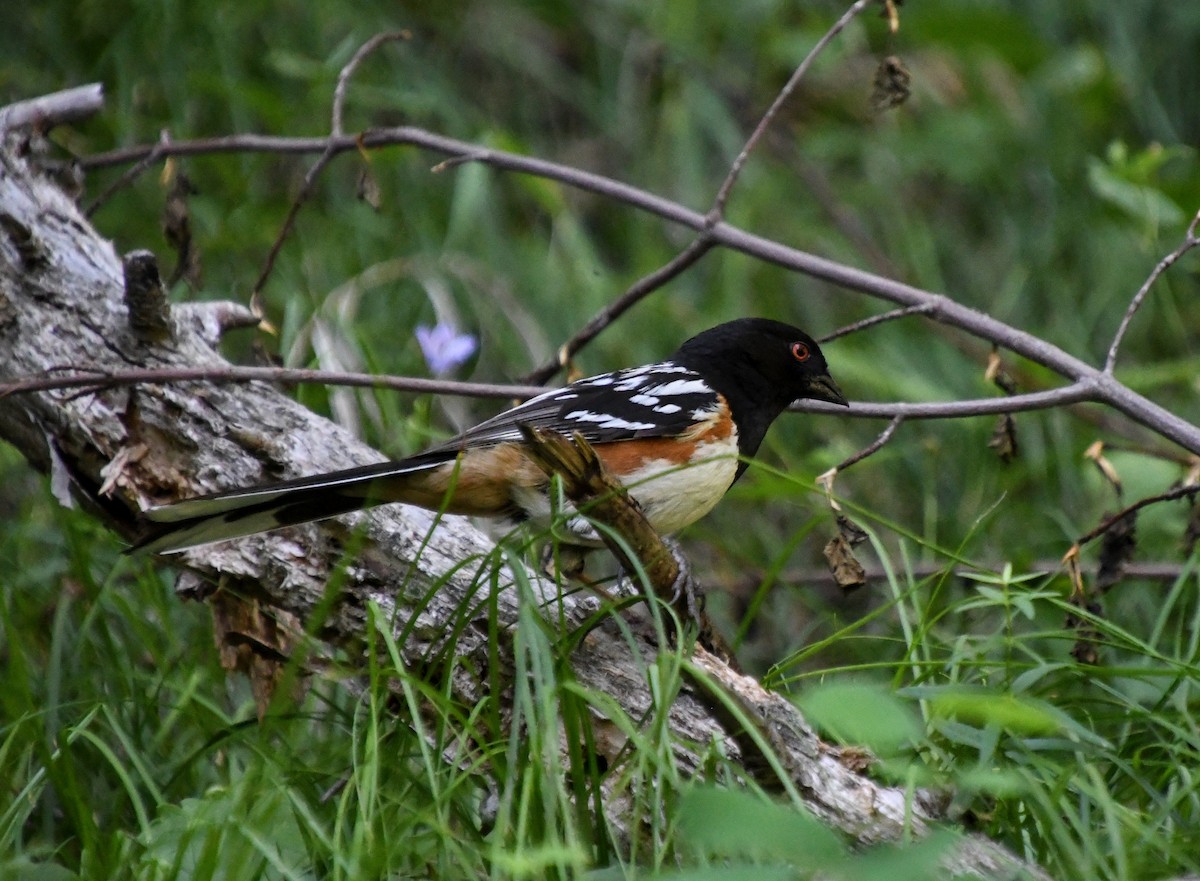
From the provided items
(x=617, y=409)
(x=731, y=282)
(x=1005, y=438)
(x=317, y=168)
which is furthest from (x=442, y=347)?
(x=731, y=282)

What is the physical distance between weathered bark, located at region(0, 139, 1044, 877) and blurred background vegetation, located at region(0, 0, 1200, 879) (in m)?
0.21

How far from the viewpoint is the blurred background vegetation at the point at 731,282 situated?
106 inches

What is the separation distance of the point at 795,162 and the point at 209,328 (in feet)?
11.5

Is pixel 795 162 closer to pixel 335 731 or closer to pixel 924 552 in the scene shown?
pixel 924 552

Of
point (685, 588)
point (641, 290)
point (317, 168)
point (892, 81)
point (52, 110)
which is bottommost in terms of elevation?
point (685, 588)

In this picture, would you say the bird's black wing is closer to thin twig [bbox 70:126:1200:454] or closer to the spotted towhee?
the spotted towhee

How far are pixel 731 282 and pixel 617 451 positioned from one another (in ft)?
7.86

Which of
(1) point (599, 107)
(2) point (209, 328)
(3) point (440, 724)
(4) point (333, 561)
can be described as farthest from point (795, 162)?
(3) point (440, 724)

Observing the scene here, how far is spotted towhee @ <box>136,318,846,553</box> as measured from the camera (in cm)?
257

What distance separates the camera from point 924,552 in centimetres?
466

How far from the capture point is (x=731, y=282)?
5410 mm

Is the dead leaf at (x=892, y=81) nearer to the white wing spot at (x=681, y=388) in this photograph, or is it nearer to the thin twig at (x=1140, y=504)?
the white wing spot at (x=681, y=388)

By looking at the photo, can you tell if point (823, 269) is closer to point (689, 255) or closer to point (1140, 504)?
point (689, 255)

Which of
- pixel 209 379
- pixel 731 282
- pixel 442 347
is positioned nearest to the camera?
pixel 209 379
